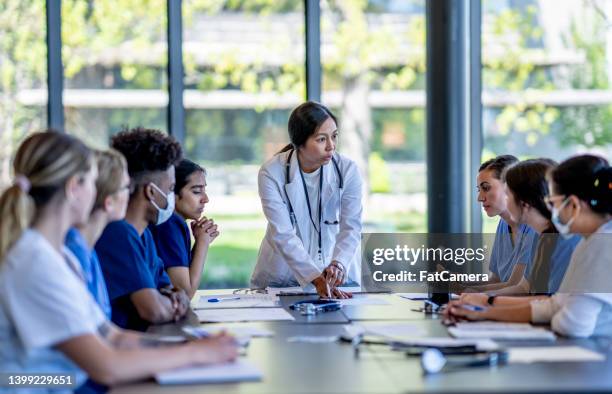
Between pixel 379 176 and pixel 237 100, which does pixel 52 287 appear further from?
pixel 379 176

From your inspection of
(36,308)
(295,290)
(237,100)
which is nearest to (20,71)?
(237,100)

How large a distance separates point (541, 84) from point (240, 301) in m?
3.75

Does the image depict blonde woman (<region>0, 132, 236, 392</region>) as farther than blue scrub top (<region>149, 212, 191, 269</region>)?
No

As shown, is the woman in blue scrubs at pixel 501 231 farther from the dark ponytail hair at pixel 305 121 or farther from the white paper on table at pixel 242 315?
the white paper on table at pixel 242 315

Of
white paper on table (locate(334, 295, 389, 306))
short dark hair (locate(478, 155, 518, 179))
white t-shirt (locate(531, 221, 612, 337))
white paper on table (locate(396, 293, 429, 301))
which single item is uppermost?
short dark hair (locate(478, 155, 518, 179))

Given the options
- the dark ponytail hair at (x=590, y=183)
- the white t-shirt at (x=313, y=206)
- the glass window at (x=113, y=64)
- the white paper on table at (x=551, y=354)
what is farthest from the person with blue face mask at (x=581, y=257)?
the glass window at (x=113, y=64)

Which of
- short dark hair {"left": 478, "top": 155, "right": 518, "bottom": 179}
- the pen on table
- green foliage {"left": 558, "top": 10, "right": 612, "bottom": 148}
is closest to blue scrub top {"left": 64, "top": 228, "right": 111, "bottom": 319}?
the pen on table

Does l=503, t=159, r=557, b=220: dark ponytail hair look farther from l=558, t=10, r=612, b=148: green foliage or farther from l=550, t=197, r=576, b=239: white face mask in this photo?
l=558, t=10, r=612, b=148: green foliage

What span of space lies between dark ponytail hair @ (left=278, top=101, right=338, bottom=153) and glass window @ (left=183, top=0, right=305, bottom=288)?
6.92 ft

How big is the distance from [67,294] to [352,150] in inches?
185

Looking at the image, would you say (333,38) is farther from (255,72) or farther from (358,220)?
(358,220)

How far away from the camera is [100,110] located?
258 inches

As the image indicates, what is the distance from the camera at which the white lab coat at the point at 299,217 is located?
4402 mm

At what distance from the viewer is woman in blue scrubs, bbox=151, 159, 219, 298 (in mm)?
3979
